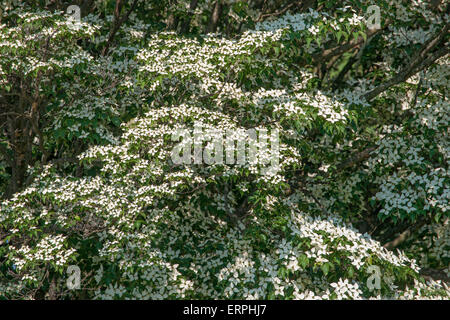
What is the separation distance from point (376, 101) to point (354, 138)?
0.67 metres

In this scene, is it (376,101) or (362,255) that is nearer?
(362,255)

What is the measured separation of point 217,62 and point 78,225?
94.5 inches

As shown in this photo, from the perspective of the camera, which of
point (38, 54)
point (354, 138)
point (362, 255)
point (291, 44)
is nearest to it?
point (362, 255)

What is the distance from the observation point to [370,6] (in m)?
6.60

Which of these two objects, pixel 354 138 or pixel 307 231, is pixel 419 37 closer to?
pixel 354 138

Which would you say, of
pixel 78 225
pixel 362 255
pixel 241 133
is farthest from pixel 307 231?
pixel 78 225

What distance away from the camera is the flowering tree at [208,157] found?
5.90 m

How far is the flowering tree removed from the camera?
5898 mm

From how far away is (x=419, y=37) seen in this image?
7.87 meters

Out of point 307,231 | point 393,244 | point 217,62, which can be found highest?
point 217,62

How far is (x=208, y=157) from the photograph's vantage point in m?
6.04
